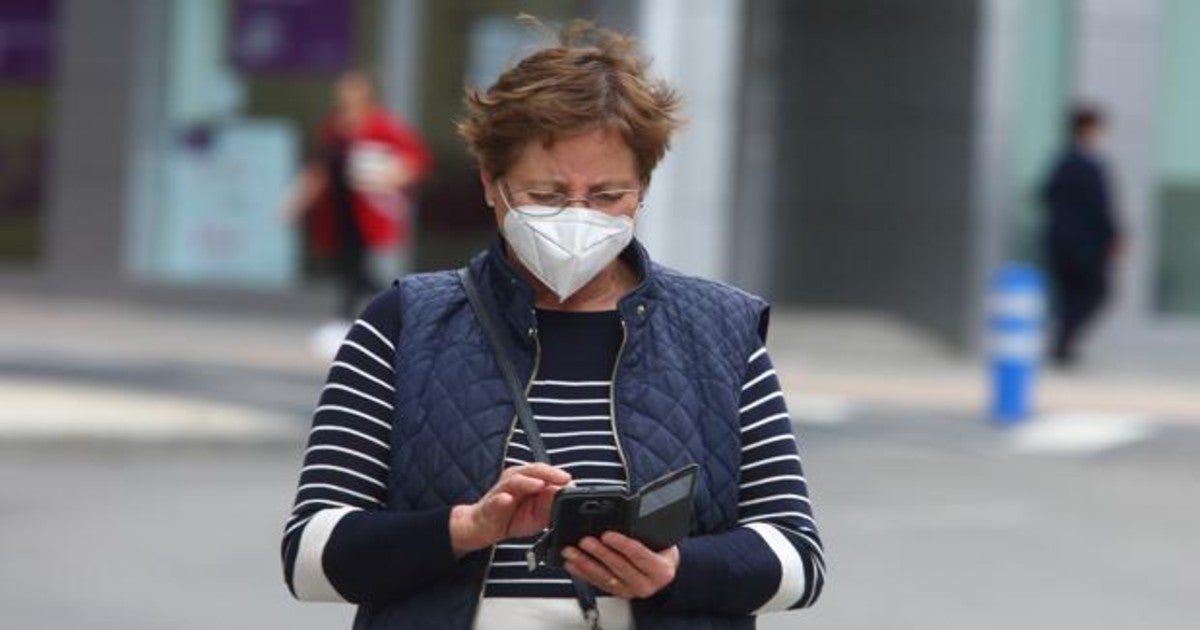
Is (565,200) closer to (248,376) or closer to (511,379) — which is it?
(511,379)

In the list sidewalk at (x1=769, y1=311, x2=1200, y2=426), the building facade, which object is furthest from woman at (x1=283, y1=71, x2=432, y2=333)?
the building facade

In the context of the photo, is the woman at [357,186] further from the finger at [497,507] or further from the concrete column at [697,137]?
the finger at [497,507]

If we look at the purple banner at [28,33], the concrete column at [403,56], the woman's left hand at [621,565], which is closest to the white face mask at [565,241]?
the woman's left hand at [621,565]

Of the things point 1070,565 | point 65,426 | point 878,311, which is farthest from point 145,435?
point 878,311

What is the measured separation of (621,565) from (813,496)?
353 inches

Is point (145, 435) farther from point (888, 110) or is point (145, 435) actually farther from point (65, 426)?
point (888, 110)

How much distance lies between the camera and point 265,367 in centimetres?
1778

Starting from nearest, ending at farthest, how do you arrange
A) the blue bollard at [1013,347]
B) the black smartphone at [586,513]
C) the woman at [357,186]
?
the black smartphone at [586,513], the blue bollard at [1013,347], the woman at [357,186]

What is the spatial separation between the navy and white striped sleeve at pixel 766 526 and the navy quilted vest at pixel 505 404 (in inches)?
1.2

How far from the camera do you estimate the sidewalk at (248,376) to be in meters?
13.9

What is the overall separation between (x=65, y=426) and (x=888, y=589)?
16.8ft

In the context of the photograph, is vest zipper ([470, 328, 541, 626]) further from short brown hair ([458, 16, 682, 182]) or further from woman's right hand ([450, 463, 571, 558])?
short brown hair ([458, 16, 682, 182])

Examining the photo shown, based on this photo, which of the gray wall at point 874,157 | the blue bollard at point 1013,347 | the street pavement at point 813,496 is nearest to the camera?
the street pavement at point 813,496

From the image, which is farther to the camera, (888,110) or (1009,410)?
(888,110)
